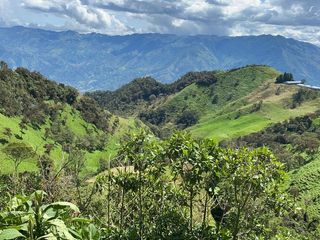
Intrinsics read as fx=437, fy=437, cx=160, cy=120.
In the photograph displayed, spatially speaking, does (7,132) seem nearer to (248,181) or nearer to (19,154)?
(19,154)

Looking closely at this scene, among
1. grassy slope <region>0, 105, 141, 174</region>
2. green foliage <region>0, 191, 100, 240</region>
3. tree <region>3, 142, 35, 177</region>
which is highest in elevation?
green foliage <region>0, 191, 100, 240</region>

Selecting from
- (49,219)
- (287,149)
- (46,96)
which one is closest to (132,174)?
(49,219)

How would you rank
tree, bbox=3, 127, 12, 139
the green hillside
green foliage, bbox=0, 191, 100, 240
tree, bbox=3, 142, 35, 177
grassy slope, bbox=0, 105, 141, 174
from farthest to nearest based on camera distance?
the green hillside → tree, bbox=3, 127, 12, 139 → grassy slope, bbox=0, 105, 141, 174 → tree, bbox=3, 142, 35, 177 → green foliage, bbox=0, 191, 100, 240

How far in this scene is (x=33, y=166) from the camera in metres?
124

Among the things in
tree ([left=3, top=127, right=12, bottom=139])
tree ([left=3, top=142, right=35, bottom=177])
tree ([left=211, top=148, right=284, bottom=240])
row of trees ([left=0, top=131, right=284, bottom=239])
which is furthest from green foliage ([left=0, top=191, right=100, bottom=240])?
tree ([left=3, top=127, right=12, bottom=139])

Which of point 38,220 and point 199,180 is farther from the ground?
point 38,220

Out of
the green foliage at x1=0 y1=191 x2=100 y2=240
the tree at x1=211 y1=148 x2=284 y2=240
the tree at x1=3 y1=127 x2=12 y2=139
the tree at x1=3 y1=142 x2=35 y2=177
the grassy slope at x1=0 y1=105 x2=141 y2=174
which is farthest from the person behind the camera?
the tree at x1=3 y1=127 x2=12 y2=139

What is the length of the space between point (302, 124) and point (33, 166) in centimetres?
10998

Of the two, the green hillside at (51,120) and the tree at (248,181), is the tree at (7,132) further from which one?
the tree at (248,181)

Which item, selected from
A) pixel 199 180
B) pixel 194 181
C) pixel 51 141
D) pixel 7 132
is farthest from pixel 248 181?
pixel 51 141

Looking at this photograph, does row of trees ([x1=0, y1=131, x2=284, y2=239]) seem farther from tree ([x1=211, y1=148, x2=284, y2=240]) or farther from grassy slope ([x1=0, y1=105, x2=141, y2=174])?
grassy slope ([x1=0, y1=105, x2=141, y2=174])

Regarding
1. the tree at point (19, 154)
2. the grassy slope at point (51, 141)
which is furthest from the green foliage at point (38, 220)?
the grassy slope at point (51, 141)

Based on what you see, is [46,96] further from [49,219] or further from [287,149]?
[49,219]

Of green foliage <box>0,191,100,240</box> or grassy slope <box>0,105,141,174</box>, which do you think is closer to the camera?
green foliage <box>0,191,100,240</box>
